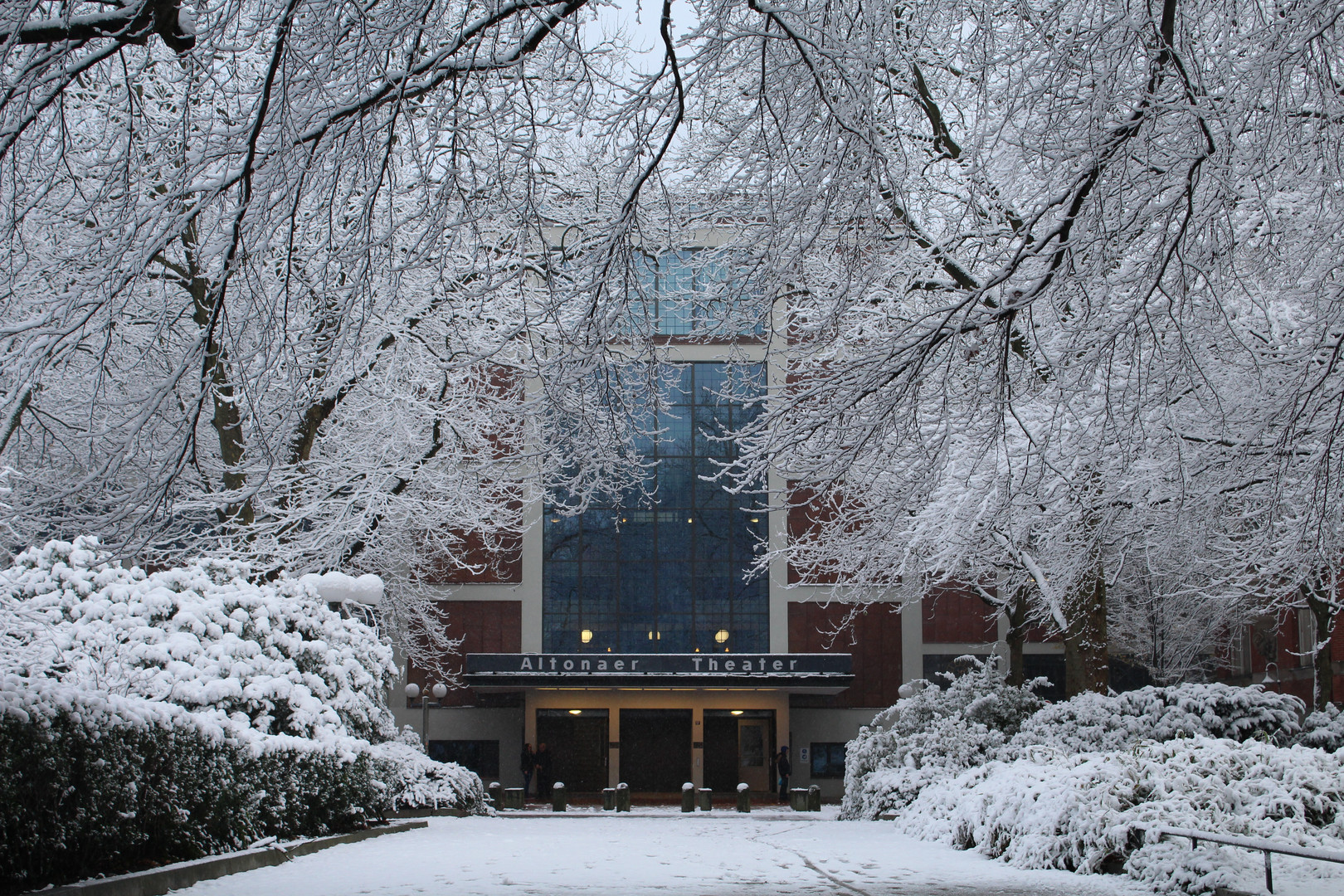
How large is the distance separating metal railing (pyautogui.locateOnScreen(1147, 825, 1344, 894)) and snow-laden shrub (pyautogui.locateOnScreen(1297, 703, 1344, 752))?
5470mm

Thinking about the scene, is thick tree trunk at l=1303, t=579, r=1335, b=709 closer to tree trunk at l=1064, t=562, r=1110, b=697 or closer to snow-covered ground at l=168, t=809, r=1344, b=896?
tree trunk at l=1064, t=562, r=1110, b=697

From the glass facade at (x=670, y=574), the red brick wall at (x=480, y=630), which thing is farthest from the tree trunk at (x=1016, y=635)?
the red brick wall at (x=480, y=630)

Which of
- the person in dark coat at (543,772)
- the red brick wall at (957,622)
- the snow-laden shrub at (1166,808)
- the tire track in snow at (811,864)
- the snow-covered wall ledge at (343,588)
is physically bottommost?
the person in dark coat at (543,772)

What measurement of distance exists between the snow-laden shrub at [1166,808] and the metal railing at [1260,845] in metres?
0.11

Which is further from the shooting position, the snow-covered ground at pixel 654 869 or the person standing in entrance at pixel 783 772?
the person standing in entrance at pixel 783 772

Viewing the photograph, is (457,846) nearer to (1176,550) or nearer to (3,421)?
(3,421)

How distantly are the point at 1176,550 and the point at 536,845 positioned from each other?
11126 mm

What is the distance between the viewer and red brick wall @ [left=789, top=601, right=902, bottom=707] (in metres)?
42.7

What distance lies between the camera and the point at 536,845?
14.0 m

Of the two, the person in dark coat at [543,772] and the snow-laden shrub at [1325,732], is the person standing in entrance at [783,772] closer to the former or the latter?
the person in dark coat at [543,772]

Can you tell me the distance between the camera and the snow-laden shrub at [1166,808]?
939 cm

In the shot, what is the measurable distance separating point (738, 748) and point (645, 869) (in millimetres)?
32506

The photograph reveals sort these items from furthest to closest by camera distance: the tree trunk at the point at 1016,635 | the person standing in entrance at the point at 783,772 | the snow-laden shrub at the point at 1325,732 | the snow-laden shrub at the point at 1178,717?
1. the person standing in entrance at the point at 783,772
2. the tree trunk at the point at 1016,635
3. the snow-laden shrub at the point at 1178,717
4. the snow-laden shrub at the point at 1325,732

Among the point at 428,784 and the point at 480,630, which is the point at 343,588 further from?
the point at 480,630
